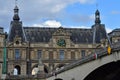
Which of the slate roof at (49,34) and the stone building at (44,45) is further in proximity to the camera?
the slate roof at (49,34)

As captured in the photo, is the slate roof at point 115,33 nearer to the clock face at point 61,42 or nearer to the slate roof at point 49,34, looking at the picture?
the slate roof at point 49,34

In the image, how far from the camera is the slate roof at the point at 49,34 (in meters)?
99.9

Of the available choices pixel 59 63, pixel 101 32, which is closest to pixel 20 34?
pixel 59 63

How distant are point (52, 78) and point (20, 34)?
3973cm

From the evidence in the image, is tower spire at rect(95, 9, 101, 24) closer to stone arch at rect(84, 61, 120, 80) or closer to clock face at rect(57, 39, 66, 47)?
clock face at rect(57, 39, 66, 47)

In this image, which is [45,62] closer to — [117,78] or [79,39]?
Result: [79,39]

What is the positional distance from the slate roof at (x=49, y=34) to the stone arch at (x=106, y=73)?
52605 millimetres

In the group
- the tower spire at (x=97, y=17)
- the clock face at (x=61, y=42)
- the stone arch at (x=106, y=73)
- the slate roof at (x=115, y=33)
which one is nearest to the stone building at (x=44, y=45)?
the clock face at (x=61, y=42)

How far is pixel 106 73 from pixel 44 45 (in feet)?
178

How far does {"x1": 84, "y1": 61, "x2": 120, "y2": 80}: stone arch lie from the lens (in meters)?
40.4

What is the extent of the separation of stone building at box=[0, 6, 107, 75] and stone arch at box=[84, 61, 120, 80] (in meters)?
49.0

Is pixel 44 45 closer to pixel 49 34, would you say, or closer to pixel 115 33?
pixel 49 34

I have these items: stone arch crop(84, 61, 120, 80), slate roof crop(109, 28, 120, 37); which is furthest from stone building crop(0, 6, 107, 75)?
stone arch crop(84, 61, 120, 80)

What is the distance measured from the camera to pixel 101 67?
39.6m
